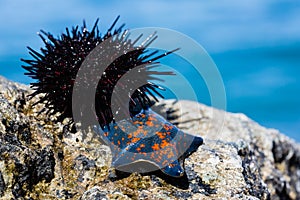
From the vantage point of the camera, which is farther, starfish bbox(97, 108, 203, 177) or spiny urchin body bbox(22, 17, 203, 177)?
spiny urchin body bbox(22, 17, 203, 177)

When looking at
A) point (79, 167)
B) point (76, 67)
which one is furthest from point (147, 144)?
point (76, 67)

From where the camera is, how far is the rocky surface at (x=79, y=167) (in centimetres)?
202

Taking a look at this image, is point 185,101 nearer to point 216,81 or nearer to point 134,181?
point 216,81

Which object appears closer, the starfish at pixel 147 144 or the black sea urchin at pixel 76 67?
the starfish at pixel 147 144

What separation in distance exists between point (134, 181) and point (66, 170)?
1.24 feet

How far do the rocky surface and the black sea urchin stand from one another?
14 cm

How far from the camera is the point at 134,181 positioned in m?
2.11

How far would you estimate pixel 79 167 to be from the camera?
7.36 ft

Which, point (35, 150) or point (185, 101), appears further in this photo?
point (185, 101)

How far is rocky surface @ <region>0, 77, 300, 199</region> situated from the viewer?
2.02 m

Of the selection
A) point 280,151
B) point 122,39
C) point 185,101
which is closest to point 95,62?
point 122,39

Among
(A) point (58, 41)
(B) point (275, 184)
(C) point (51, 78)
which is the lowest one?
(B) point (275, 184)

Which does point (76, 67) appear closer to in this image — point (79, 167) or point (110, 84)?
point (110, 84)

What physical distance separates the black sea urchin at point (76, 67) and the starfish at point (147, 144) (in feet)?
0.32
